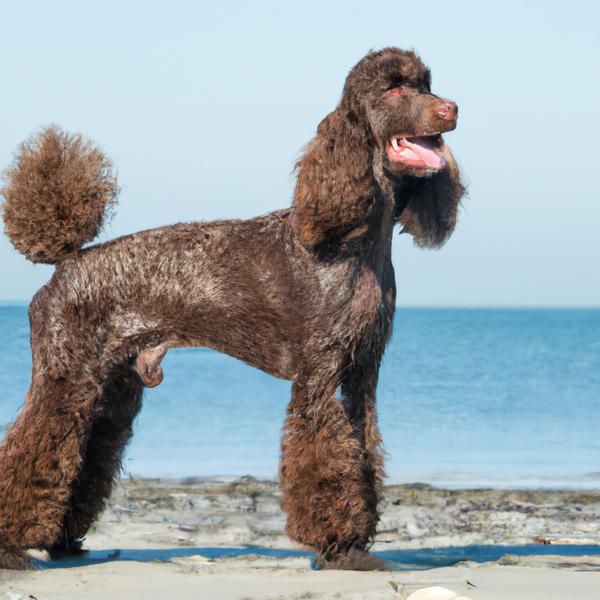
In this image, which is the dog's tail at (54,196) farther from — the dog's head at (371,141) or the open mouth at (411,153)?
the open mouth at (411,153)

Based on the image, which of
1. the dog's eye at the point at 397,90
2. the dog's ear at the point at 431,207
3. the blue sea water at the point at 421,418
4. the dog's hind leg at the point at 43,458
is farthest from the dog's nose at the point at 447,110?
the dog's hind leg at the point at 43,458

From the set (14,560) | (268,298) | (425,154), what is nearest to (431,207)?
(425,154)

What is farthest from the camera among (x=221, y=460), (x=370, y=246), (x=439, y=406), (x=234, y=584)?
(x=439, y=406)

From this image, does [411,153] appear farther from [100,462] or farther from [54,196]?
[100,462]

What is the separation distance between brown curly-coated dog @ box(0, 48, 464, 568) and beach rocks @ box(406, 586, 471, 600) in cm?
101

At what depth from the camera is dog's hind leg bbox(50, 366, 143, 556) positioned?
7395mm

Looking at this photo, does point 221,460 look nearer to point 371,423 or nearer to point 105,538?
point 105,538

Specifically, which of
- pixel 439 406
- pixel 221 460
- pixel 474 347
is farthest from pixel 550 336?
pixel 221 460

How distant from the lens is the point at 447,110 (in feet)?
20.5

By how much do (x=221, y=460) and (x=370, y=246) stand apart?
7.13 m

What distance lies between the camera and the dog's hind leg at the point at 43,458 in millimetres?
6832

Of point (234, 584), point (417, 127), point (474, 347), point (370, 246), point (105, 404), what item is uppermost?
point (474, 347)

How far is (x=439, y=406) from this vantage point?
20.3 m

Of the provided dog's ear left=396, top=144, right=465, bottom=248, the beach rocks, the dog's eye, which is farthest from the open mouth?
the beach rocks
